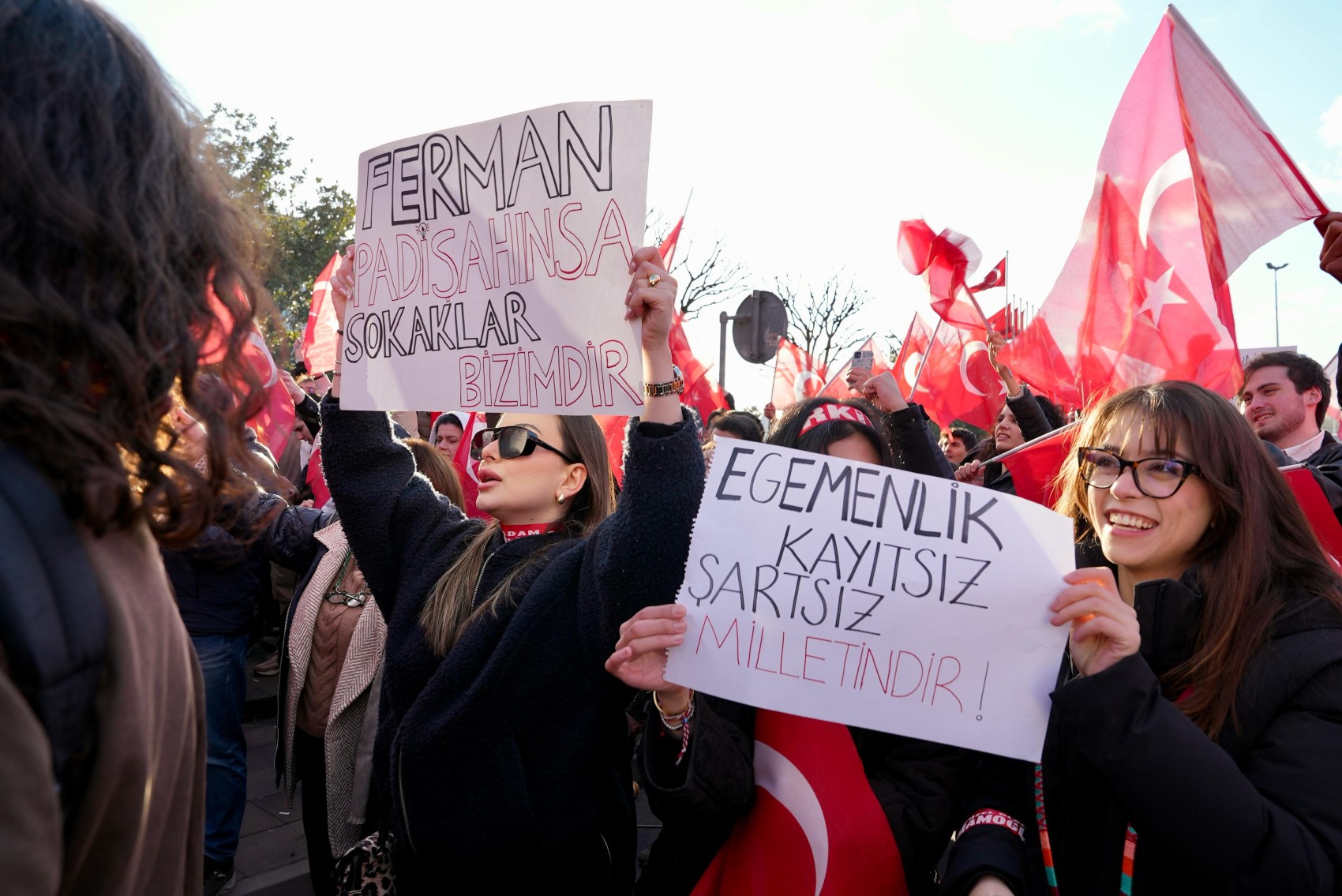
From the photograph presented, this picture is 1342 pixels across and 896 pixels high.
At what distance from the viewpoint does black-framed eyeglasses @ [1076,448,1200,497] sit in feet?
6.14

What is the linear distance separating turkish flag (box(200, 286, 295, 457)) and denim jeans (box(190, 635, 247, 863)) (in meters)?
1.07

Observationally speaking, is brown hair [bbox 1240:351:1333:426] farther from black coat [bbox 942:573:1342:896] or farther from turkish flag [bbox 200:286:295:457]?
turkish flag [bbox 200:286:295:457]

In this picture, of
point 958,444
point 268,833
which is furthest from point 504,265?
point 958,444

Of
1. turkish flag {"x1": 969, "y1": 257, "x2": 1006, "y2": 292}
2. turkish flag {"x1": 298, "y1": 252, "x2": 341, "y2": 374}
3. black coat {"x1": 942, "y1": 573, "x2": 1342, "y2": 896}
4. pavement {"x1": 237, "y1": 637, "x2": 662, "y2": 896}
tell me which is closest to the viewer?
black coat {"x1": 942, "y1": 573, "x2": 1342, "y2": 896}

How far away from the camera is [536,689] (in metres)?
2.00

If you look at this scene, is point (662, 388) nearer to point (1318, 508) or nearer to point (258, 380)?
point (258, 380)

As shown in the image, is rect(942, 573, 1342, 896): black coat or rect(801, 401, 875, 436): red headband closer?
rect(942, 573, 1342, 896): black coat

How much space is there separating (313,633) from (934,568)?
2.62 meters

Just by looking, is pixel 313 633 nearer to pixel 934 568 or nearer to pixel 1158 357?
pixel 934 568

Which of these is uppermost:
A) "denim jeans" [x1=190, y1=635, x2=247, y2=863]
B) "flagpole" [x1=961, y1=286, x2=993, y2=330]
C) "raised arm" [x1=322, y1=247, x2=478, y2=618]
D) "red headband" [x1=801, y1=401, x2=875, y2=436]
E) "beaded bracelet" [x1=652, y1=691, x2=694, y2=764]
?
"flagpole" [x1=961, y1=286, x2=993, y2=330]

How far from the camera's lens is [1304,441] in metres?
4.50

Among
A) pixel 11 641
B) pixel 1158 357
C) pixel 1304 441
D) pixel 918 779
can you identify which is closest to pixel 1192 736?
pixel 918 779

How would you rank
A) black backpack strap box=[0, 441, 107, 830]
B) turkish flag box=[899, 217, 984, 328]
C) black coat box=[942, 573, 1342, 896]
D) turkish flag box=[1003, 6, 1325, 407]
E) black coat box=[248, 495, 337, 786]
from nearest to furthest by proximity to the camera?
1. black backpack strap box=[0, 441, 107, 830]
2. black coat box=[942, 573, 1342, 896]
3. turkish flag box=[1003, 6, 1325, 407]
4. black coat box=[248, 495, 337, 786]
5. turkish flag box=[899, 217, 984, 328]

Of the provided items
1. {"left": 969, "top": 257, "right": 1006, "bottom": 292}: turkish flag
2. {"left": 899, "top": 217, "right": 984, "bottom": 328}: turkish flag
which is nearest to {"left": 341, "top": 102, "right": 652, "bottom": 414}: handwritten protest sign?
{"left": 899, "top": 217, "right": 984, "bottom": 328}: turkish flag
